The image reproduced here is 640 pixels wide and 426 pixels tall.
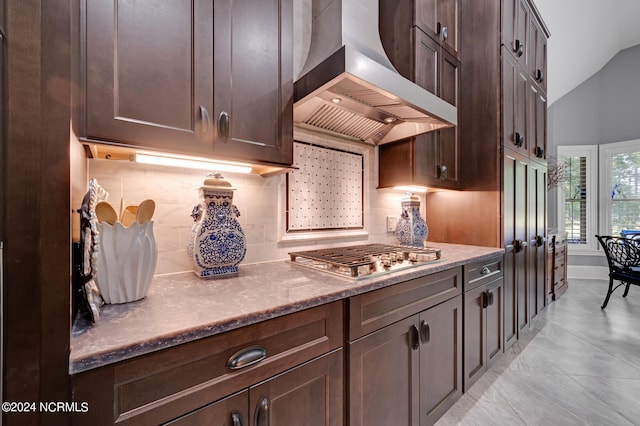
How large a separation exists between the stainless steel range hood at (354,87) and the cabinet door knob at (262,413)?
1.14 meters

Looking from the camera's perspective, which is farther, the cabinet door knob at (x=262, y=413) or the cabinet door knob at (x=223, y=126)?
the cabinet door knob at (x=223, y=126)

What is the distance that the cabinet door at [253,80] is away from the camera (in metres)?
0.93

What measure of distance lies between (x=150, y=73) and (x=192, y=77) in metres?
0.12

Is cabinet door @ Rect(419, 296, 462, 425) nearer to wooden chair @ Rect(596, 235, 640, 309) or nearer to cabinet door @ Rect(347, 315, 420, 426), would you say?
cabinet door @ Rect(347, 315, 420, 426)

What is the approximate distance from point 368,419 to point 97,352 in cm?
95

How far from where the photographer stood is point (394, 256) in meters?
1.37

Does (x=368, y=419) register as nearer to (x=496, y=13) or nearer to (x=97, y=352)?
(x=97, y=352)

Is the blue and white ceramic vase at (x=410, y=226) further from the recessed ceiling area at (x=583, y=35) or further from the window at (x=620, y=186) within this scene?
the window at (x=620, y=186)

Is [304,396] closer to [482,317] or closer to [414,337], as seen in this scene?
[414,337]

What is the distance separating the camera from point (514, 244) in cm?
216

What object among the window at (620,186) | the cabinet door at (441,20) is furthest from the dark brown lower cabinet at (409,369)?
the window at (620,186)

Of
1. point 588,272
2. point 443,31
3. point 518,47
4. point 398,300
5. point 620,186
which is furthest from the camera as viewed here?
point 588,272

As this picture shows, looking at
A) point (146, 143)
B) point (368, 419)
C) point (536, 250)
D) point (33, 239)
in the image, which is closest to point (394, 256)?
point (368, 419)

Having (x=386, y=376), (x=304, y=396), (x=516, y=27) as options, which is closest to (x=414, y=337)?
(x=386, y=376)
